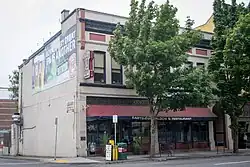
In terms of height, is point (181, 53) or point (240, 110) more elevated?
point (181, 53)

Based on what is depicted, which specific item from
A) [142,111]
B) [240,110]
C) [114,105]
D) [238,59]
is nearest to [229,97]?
[240,110]

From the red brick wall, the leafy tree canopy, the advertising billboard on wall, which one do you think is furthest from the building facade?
the red brick wall

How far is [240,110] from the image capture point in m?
29.4

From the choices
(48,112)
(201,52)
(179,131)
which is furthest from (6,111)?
(179,131)

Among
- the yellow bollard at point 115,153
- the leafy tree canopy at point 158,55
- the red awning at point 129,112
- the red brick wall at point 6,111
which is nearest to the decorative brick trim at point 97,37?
the leafy tree canopy at point 158,55

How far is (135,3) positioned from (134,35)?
2.19 meters

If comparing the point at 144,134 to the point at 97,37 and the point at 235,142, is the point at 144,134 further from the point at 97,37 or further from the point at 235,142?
the point at 97,37

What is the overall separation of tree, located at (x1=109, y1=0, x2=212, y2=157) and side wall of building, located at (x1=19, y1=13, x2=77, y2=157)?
513 cm

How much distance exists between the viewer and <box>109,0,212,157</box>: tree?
23.6m

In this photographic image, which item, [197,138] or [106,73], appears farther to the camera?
[197,138]

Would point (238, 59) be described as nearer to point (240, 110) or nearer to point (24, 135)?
point (240, 110)

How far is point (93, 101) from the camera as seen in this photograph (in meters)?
27.4

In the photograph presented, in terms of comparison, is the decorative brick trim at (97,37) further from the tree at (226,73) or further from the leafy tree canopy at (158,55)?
the tree at (226,73)

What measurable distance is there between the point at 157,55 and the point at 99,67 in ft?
20.4
